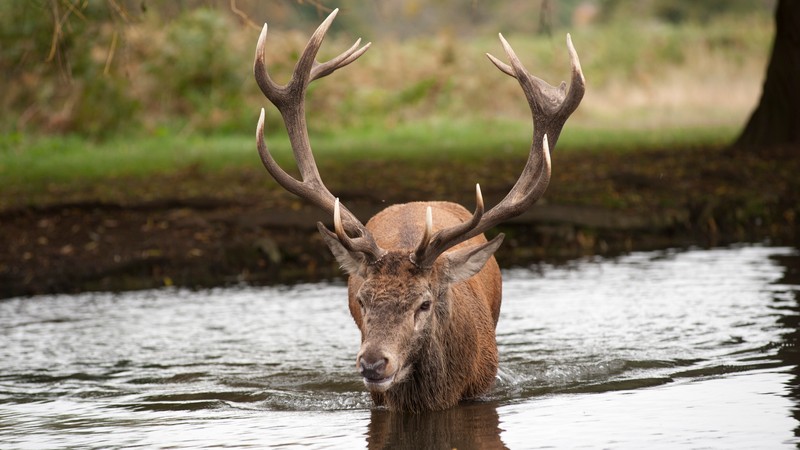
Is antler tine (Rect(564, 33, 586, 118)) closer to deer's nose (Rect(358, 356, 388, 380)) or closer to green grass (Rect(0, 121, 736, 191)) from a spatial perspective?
deer's nose (Rect(358, 356, 388, 380))

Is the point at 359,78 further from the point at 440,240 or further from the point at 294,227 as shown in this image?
the point at 440,240

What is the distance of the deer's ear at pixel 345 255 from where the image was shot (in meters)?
7.29

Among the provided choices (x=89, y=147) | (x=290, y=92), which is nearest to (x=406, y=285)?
(x=290, y=92)

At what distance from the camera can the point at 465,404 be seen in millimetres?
7770

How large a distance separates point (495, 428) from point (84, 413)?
274 cm

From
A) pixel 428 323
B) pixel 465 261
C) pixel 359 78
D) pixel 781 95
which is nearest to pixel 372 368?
pixel 428 323

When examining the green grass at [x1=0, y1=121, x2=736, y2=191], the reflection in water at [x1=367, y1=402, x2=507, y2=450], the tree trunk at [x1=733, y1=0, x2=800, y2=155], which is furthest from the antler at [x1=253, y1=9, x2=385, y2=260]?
the tree trunk at [x1=733, y1=0, x2=800, y2=155]

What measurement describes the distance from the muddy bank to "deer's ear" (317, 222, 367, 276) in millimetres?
5714

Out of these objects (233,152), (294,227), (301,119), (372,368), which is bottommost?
(372,368)

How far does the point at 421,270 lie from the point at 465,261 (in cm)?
33

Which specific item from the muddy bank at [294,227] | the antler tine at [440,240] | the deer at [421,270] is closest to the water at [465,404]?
the deer at [421,270]

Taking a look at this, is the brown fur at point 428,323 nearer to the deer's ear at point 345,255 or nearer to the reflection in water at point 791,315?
the deer's ear at point 345,255

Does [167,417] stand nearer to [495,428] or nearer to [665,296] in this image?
[495,428]

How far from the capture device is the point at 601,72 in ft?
101
